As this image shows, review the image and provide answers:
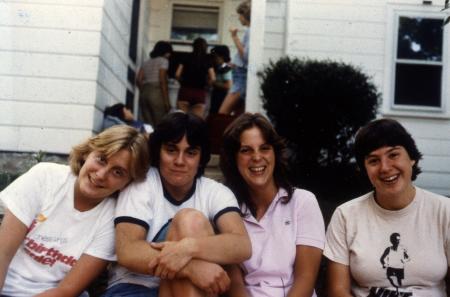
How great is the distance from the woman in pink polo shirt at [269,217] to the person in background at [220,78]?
5.33 m

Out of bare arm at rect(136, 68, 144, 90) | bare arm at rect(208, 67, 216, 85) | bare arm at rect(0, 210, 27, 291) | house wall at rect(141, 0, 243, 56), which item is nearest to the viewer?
bare arm at rect(0, 210, 27, 291)

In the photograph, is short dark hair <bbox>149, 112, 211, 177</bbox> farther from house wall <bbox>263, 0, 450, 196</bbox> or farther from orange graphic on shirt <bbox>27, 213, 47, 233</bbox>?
house wall <bbox>263, 0, 450, 196</bbox>

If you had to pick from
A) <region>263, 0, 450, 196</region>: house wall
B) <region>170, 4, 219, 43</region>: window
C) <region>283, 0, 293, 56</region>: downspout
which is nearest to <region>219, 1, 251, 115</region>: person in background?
<region>263, 0, 450, 196</region>: house wall

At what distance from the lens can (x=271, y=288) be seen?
8.89ft

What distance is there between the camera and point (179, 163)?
8.73ft

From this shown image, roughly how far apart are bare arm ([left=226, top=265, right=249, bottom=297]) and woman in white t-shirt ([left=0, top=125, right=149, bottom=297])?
2.03 feet

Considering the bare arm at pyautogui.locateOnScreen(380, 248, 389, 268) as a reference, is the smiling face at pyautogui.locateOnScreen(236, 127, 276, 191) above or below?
above

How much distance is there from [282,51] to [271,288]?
5.08m

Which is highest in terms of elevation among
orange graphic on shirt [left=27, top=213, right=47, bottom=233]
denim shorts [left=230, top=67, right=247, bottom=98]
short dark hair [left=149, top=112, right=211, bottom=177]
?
denim shorts [left=230, top=67, right=247, bottom=98]

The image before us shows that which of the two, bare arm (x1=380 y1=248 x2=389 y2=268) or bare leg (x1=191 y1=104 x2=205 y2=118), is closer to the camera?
bare arm (x1=380 y1=248 x2=389 y2=268)

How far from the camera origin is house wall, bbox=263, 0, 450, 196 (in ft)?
23.8

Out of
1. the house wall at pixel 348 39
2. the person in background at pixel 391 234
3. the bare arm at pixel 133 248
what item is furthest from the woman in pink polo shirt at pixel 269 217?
the house wall at pixel 348 39

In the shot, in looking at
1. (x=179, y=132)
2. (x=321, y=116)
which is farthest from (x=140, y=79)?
(x=179, y=132)

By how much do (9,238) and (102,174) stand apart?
1.73 ft
